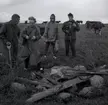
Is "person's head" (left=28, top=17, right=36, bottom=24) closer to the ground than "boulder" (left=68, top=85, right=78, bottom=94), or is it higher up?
higher up

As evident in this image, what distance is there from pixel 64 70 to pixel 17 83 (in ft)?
5.75

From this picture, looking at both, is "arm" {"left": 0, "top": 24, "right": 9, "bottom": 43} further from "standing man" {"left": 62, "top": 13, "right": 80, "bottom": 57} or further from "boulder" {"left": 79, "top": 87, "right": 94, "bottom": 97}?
"boulder" {"left": 79, "top": 87, "right": 94, "bottom": 97}

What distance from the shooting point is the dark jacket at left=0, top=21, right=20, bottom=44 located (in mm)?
9492

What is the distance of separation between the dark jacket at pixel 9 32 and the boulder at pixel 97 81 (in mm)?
3144

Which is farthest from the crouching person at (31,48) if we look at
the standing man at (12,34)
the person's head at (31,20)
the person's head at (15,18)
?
the person's head at (15,18)

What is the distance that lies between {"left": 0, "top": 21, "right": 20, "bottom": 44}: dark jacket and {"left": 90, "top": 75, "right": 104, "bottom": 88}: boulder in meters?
3.14

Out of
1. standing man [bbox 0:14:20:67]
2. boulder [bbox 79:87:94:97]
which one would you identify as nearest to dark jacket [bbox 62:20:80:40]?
standing man [bbox 0:14:20:67]

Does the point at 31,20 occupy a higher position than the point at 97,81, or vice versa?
the point at 31,20

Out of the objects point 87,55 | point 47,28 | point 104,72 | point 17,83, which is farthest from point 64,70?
point 87,55

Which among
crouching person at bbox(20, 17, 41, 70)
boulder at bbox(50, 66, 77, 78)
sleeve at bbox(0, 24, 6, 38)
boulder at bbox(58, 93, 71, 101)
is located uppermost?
sleeve at bbox(0, 24, 6, 38)

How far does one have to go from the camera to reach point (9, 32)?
9.58 meters

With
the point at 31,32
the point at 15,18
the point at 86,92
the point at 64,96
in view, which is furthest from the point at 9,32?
the point at 86,92

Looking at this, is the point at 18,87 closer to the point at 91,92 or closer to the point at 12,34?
the point at 91,92

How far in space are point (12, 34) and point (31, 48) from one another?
82 cm
